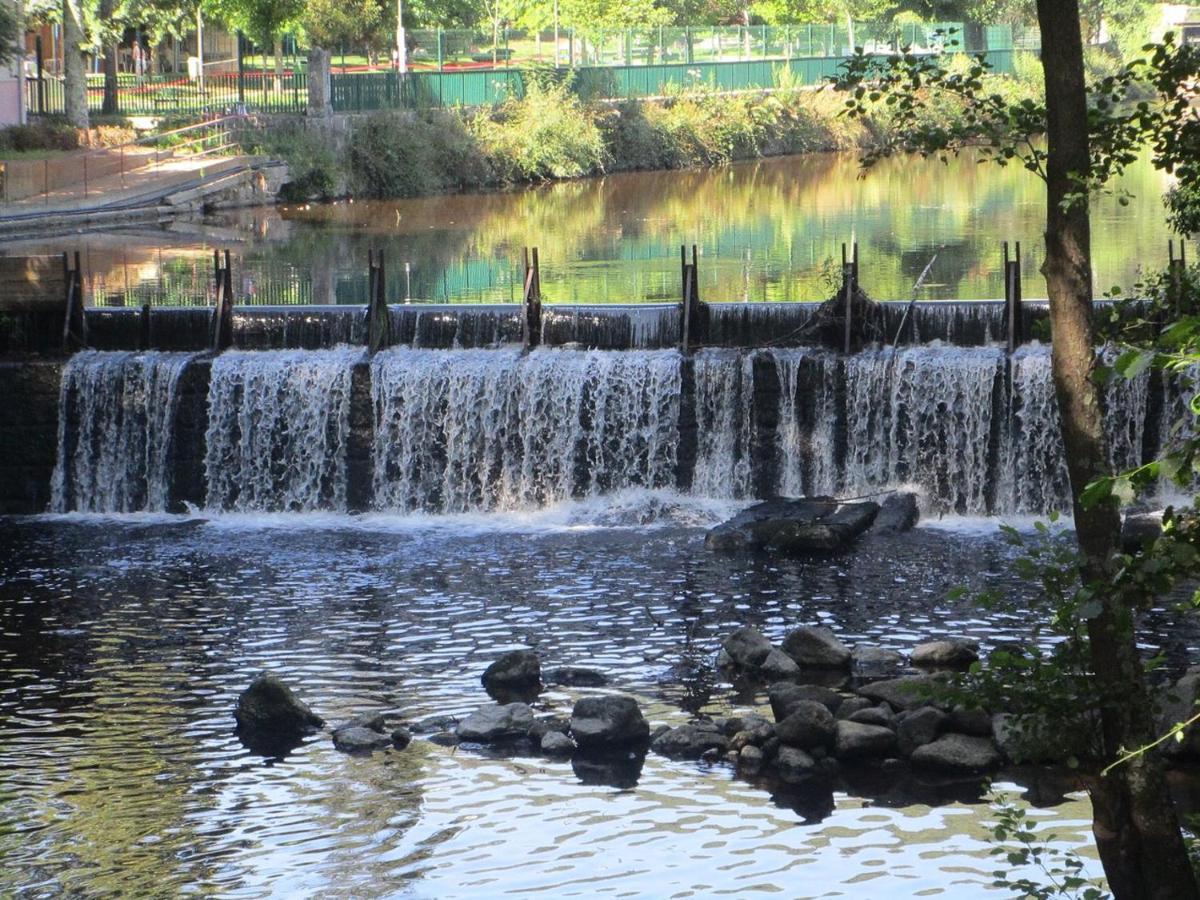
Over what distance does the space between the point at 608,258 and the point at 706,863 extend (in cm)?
2481

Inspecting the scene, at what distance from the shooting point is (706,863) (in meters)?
11.2

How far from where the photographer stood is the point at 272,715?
13.9 m

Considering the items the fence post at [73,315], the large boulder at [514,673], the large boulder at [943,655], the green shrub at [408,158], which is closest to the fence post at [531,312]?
the fence post at [73,315]

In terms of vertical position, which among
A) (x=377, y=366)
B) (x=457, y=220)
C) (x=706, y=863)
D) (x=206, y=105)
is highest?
(x=206, y=105)

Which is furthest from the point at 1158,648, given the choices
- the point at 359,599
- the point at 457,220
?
the point at 457,220

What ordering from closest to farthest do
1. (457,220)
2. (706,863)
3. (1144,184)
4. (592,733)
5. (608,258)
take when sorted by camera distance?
(706,863)
(592,733)
(608,258)
(457,220)
(1144,184)

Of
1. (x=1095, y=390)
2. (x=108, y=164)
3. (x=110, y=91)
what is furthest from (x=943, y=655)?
(x=110, y=91)

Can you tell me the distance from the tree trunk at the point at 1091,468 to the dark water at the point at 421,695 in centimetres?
277

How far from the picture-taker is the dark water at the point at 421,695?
11.2 meters

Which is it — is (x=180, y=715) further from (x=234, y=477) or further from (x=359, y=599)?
(x=234, y=477)

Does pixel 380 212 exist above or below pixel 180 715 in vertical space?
above

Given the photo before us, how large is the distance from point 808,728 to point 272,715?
4162mm

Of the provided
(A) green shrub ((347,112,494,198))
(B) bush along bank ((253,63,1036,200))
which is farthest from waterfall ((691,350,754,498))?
(A) green shrub ((347,112,494,198))

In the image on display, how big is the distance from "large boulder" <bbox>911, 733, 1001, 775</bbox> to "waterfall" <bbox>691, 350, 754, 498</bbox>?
9.62 m
